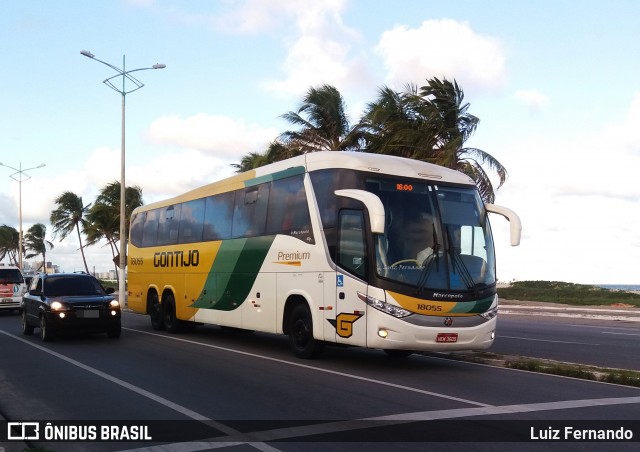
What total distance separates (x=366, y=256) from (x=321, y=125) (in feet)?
85.0

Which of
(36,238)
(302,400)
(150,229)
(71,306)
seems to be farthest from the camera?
(36,238)

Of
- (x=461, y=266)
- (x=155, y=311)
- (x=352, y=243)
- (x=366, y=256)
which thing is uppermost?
(x=352, y=243)

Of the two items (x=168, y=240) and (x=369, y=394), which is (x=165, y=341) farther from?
(x=369, y=394)

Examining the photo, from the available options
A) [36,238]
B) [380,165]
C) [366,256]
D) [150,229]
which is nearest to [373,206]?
[366,256]

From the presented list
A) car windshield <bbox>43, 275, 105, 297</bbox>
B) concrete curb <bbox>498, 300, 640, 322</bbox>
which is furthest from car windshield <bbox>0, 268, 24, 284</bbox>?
concrete curb <bbox>498, 300, 640, 322</bbox>

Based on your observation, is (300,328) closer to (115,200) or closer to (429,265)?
(429,265)

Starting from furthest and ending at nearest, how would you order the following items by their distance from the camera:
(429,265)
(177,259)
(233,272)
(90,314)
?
(177,259), (90,314), (233,272), (429,265)

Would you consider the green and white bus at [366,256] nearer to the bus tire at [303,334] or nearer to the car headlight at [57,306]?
the bus tire at [303,334]

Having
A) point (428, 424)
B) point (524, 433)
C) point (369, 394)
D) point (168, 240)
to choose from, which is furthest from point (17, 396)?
point (168, 240)

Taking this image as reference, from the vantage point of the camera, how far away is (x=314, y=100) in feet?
123

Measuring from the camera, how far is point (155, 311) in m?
21.7

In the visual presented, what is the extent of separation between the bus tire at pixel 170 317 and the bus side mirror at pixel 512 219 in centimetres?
1008

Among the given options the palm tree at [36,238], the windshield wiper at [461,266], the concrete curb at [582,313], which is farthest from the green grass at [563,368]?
the palm tree at [36,238]

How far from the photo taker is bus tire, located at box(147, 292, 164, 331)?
2120 centimetres
